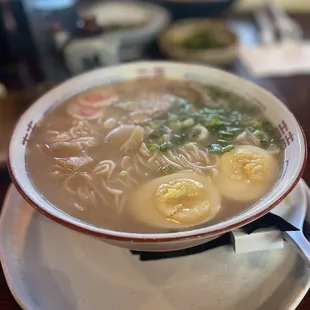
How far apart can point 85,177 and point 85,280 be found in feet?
0.91

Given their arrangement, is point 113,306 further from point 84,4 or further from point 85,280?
point 84,4

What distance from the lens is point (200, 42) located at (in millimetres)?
2320

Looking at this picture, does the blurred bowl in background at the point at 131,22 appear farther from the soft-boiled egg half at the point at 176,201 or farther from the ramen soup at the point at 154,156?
the soft-boiled egg half at the point at 176,201

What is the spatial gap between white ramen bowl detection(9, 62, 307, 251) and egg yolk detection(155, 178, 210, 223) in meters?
0.07

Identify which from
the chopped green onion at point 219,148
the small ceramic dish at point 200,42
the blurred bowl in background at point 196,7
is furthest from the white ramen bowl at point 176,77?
the blurred bowl in background at point 196,7

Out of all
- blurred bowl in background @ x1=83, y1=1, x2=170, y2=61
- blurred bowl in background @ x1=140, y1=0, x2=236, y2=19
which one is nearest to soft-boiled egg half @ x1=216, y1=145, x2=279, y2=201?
blurred bowl in background @ x1=83, y1=1, x2=170, y2=61

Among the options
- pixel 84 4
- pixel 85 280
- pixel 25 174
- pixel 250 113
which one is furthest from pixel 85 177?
pixel 84 4

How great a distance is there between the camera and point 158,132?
4.69 ft

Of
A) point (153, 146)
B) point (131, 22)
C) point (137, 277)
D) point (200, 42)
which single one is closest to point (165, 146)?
point (153, 146)

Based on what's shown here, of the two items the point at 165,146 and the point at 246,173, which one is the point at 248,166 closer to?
the point at 246,173

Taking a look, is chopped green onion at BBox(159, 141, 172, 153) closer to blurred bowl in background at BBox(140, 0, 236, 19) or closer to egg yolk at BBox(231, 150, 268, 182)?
egg yolk at BBox(231, 150, 268, 182)

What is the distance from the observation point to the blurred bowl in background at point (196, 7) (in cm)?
256

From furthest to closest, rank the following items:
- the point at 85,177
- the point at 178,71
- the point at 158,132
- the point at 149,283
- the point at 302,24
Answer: the point at 302,24, the point at 178,71, the point at 158,132, the point at 85,177, the point at 149,283

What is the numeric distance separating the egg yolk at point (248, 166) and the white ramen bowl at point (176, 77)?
0.20ft
